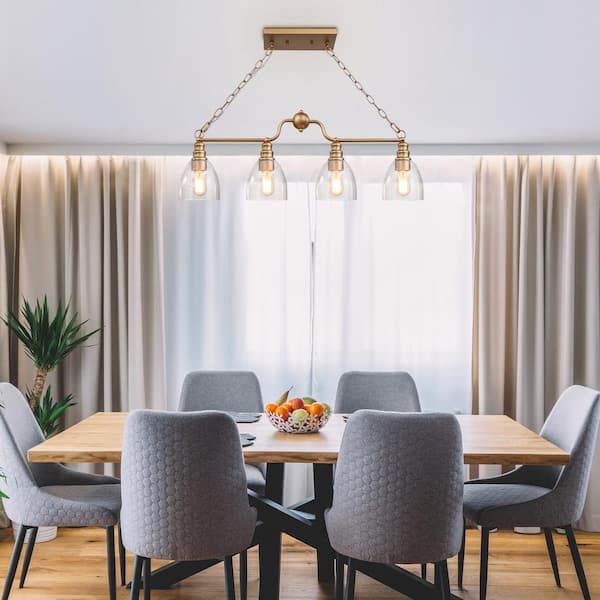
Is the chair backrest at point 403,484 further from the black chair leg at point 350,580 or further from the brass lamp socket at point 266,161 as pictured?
the brass lamp socket at point 266,161

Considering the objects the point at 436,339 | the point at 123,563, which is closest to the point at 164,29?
the point at 123,563

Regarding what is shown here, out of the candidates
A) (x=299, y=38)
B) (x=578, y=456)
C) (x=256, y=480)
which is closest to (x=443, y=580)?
(x=578, y=456)

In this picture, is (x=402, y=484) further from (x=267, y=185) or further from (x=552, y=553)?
(x=552, y=553)

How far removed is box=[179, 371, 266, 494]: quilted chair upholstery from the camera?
13.1 feet

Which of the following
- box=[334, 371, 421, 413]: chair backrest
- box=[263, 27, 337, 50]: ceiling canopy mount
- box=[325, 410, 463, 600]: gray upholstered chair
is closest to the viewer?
box=[325, 410, 463, 600]: gray upholstered chair

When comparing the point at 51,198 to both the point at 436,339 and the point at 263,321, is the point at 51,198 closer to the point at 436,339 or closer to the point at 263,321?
the point at 263,321

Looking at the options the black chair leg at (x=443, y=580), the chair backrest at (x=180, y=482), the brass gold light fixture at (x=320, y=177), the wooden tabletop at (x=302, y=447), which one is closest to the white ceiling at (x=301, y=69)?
the brass gold light fixture at (x=320, y=177)

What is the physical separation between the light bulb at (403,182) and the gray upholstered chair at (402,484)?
956 mm

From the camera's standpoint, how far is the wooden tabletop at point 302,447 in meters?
2.73

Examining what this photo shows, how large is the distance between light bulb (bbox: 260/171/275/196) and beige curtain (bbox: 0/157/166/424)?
73.3 inches

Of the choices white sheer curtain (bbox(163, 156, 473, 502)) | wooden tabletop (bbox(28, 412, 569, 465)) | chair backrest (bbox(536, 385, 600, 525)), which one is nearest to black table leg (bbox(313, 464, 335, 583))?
wooden tabletop (bbox(28, 412, 569, 465))

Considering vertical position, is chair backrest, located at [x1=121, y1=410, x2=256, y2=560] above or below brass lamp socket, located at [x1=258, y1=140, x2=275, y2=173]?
below

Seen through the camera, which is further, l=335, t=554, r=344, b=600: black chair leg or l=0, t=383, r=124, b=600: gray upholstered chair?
l=0, t=383, r=124, b=600: gray upholstered chair

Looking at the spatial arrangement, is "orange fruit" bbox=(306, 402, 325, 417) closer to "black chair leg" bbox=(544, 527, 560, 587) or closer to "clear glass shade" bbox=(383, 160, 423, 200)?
"clear glass shade" bbox=(383, 160, 423, 200)
